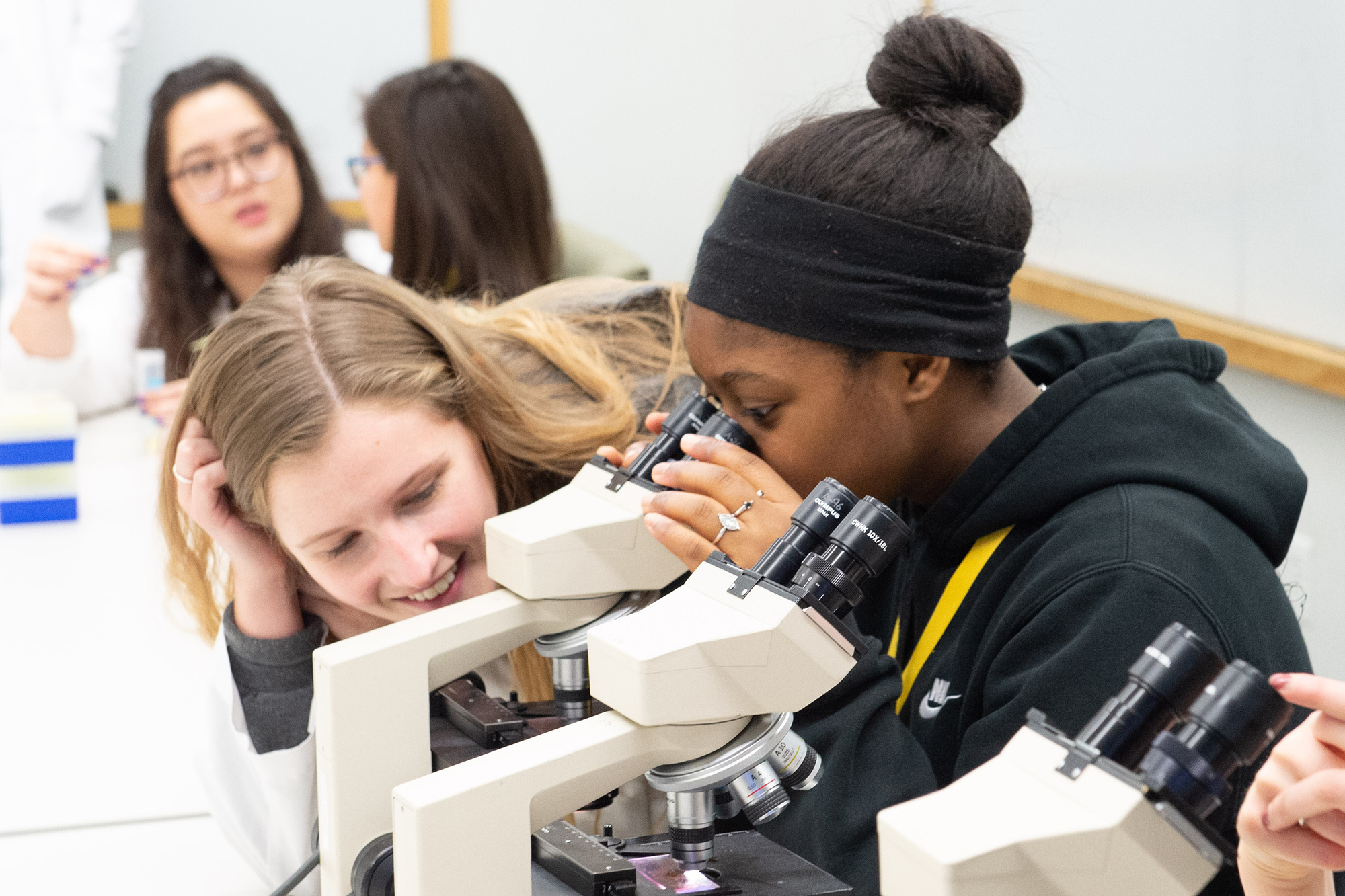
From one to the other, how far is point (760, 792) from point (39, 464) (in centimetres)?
201

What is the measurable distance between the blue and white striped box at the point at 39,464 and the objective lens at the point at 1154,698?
2125 millimetres

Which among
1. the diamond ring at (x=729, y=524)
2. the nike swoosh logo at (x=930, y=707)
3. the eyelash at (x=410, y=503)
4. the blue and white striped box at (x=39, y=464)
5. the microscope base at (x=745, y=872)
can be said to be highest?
the diamond ring at (x=729, y=524)

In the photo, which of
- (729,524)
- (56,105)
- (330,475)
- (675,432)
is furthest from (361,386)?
(56,105)

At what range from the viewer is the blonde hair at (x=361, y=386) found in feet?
3.91

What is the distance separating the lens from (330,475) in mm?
1144

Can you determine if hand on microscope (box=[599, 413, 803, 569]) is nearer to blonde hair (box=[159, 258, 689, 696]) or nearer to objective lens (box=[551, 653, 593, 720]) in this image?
objective lens (box=[551, 653, 593, 720])

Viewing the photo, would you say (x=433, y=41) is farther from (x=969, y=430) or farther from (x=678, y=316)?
(x=969, y=430)

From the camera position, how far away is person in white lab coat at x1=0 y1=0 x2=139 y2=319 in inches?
154

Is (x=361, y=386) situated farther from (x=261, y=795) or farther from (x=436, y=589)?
(x=261, y=795)

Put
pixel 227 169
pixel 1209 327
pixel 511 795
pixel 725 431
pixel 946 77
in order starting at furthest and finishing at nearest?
1. pixel 227 169
2. pixel 1209 327
3. pixel 946 77
4. pixel 725 431
5. pixel 511 795

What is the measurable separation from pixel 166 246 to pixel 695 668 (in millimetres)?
2771

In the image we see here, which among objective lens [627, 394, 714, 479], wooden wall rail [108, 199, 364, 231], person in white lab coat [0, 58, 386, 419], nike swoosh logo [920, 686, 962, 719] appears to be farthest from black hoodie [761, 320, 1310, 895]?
wooden wall rail [108, 199, 364, 231]

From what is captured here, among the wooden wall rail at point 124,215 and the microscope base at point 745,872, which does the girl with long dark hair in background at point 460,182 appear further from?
the microscope base at point 745,872

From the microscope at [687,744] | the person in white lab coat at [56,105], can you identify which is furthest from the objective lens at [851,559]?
the person in white lab coat at [56,105]
